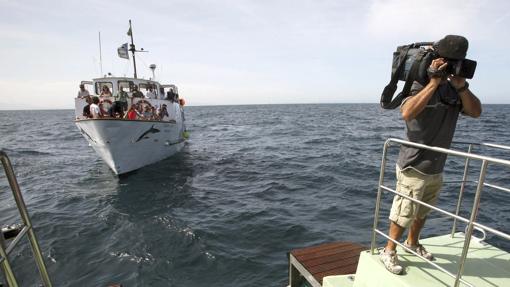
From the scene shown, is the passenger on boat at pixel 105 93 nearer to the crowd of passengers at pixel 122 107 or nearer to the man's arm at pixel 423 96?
the crowd of passengers at pixel 122 107

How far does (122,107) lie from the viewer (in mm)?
14953

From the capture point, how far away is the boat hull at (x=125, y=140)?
12938 millimetres

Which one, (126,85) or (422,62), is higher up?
(422,62)

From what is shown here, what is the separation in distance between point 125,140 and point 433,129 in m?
12.9

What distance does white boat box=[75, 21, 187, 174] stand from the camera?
13.1 meters

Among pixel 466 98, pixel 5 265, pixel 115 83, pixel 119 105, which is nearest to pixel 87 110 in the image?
pixel 119 105

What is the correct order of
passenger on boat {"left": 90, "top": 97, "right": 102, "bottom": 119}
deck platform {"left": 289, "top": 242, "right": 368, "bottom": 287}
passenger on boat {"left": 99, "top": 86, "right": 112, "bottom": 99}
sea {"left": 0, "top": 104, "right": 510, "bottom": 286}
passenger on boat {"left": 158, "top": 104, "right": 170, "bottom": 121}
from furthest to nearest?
1. passenger on boat {"left": 158, "top": 104, "right": 170, "bottom": 121}
2. passenger on boat {"left": 99, "top": 86, "right": 112, "bottom": 99}
3. passenger on boat {"left": 90, "top": 97, "right": 102, "bottom": 119}
4. sea {"left": 0, "top": 104, "right": 510, "bottom": 286}
5. deck platform {"left": 289, "top": 242, "right": 368, "bottom": 287}

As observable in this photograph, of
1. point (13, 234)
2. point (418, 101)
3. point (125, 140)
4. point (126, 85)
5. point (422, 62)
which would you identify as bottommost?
point (125, 140)

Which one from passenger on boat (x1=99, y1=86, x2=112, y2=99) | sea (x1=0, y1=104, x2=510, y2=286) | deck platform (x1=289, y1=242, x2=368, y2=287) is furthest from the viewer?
passenger on boat (x1=99, y1=86, x2=112, y2=99)

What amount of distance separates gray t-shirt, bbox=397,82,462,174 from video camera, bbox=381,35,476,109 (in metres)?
0.11

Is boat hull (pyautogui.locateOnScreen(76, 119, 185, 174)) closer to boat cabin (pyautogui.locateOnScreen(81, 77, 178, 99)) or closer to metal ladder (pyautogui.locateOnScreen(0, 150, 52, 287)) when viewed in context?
boat cabin (pyautogui.locateOnScreen(81, 77, 178, 99))

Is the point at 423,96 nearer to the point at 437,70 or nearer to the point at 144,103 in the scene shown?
the point at 437,70

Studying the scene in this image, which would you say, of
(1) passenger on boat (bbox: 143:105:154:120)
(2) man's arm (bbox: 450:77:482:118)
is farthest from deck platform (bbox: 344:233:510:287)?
(1) passenger on boat (bbox: 143:105:154:120)

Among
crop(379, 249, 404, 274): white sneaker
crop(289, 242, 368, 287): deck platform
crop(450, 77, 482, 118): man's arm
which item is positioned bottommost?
crop(289, 242, 368, 287): deck platform
